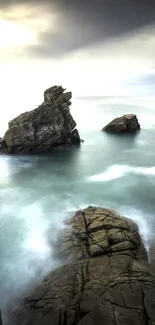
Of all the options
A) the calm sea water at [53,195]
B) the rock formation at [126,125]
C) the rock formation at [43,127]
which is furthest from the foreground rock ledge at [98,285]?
the rock formation at [126,125]

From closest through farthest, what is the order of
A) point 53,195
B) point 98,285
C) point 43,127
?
point 98,285 → point 53,195 → point 43,127

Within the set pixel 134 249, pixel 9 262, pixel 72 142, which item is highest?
pixel 72 142

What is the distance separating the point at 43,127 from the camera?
53.2 m

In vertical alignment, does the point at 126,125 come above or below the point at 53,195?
above

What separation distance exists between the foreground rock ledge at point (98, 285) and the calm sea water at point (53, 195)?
88.1 inches

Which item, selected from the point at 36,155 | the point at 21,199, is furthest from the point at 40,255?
the point at 36,155

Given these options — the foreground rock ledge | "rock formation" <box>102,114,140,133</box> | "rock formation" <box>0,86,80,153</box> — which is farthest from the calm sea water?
"rock formation" <box>102,114,140,133</box>

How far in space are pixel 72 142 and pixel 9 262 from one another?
38.3 m

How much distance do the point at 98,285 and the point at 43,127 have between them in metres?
39.4

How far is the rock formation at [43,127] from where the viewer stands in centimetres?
5184

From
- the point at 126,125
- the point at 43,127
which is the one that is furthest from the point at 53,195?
the point at 126,125

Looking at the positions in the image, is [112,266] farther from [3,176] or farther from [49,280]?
[3,176]

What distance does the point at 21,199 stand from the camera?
3378cm

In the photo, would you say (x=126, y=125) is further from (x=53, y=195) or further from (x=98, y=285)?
(x=98, y=285)
